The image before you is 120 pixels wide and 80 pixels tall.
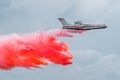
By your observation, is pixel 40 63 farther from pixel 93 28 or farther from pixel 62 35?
pixel 93 28

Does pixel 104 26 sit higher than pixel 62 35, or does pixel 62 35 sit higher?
pixel 104 26

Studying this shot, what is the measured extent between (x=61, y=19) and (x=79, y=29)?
8.46 metres

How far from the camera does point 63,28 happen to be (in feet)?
467

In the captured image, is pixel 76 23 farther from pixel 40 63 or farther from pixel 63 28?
pixel 40 63

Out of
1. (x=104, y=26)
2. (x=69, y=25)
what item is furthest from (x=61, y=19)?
(x=104, y=26)

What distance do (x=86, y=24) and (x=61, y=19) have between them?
9.60m

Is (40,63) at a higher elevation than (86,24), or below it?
below

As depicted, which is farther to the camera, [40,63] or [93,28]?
[93,28]

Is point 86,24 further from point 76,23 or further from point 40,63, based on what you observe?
point 40,63

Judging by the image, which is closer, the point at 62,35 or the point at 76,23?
the point at 62,35

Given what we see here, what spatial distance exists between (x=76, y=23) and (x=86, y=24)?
20.6 ft

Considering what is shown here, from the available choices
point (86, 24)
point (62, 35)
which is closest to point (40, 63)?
point (62, 35)

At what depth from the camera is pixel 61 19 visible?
149500mm

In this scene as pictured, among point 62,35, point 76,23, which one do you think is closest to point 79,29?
point 76,23
